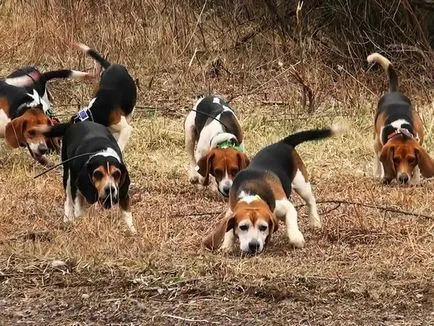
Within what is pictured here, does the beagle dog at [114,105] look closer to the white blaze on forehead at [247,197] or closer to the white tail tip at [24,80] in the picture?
the white tail tip at [24,80]

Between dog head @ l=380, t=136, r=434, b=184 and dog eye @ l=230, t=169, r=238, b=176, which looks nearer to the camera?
Answer: dog eye @ l=230, t=169, r=238, b=176

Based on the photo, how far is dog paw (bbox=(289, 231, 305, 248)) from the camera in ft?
20.3

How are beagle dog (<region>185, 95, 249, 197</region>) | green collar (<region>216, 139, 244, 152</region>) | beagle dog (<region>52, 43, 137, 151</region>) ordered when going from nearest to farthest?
1. beagle dog (<region>185, 95, 249, 197</region>)
2. green collar (<region>216, 139, 244, 152</region>)
3. beagle dog (<region>52, 43, 137, 151</region>)

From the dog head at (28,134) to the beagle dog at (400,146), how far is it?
119 inches

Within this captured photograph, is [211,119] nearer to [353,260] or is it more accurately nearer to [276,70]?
[353,260]

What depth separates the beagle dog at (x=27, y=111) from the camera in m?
8.73

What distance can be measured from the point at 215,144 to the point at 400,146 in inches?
64.1

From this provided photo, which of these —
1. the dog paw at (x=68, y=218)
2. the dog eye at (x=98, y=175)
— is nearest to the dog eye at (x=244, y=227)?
the dog eye at (x=98, y=175)

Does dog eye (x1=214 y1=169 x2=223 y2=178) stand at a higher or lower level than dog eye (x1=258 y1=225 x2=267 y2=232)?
higher

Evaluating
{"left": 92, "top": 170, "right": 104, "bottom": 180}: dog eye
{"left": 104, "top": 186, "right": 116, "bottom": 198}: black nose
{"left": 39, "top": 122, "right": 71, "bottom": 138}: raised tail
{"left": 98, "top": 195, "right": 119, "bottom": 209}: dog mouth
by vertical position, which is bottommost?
{"left": 98, "top": 195, "right": 119, "bottom": 209}: dog mouth

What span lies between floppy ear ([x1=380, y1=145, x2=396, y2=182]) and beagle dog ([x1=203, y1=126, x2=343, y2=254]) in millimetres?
1317

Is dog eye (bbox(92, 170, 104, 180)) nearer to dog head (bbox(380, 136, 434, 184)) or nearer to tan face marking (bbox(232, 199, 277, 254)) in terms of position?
tan face marking (bbox(232, 199, 277, 254))

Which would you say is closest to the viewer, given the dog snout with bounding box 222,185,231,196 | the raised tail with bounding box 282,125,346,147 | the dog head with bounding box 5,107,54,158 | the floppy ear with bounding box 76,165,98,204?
the floppy ear with bounding box 76,165,98,204

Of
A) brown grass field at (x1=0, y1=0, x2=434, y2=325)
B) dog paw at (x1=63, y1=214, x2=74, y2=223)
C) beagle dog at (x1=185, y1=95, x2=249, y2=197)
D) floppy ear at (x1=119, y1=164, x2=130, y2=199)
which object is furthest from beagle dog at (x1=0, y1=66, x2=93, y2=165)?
floppy ear at (x1=119, y1=164, x2=130, y2=199)
